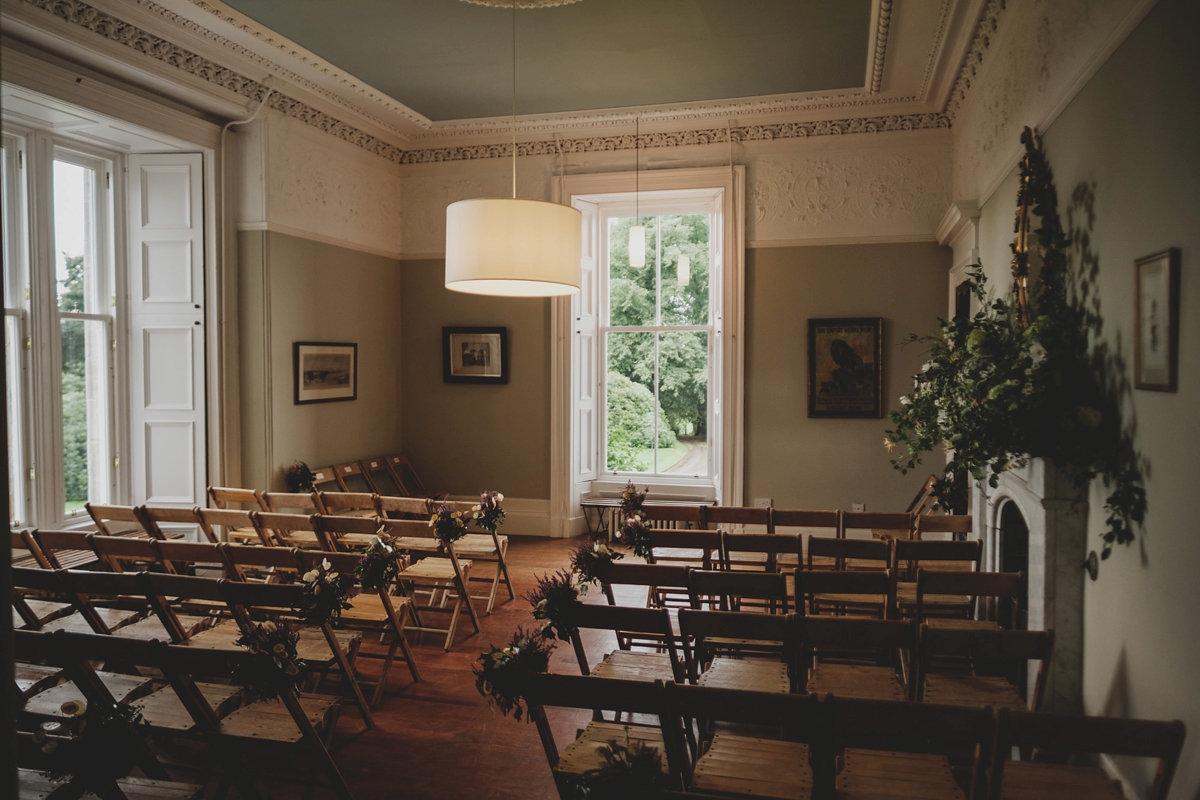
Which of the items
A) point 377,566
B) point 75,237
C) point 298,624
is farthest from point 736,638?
point 75,237

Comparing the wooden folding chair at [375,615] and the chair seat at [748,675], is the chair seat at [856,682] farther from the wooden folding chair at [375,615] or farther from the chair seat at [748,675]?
the wooden folding chair at [375,615]

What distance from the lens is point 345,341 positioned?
7.56 meters

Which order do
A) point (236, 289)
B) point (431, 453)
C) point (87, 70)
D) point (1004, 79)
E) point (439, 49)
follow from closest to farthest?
1. point (1004, 79)
2. point (87, 70)
3. point (439, 49)
4. point (236, 289)
5. point (431, 453)

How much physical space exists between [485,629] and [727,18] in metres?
4.38

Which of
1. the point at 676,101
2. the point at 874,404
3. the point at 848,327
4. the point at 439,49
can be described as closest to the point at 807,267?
the point at 848,327

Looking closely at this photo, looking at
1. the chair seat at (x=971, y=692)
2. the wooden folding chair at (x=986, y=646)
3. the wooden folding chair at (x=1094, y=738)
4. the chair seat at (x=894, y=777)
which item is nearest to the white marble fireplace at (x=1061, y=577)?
the chair seat at (x=971, y=692)

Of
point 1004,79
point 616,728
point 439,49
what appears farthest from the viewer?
point 439,49

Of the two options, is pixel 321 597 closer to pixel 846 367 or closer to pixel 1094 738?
pixel 1094 738

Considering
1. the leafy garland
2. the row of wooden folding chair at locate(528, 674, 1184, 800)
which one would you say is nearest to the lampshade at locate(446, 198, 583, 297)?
the leafy garland

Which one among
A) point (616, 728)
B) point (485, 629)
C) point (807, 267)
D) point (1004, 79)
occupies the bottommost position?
point (485, 629)

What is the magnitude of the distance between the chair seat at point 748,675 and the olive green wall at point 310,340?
4414 mm

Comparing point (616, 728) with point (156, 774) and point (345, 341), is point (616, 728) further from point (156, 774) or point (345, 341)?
point (345, 341)

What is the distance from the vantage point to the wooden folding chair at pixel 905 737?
2.10 metres

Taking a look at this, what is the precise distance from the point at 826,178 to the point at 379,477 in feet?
17.0
